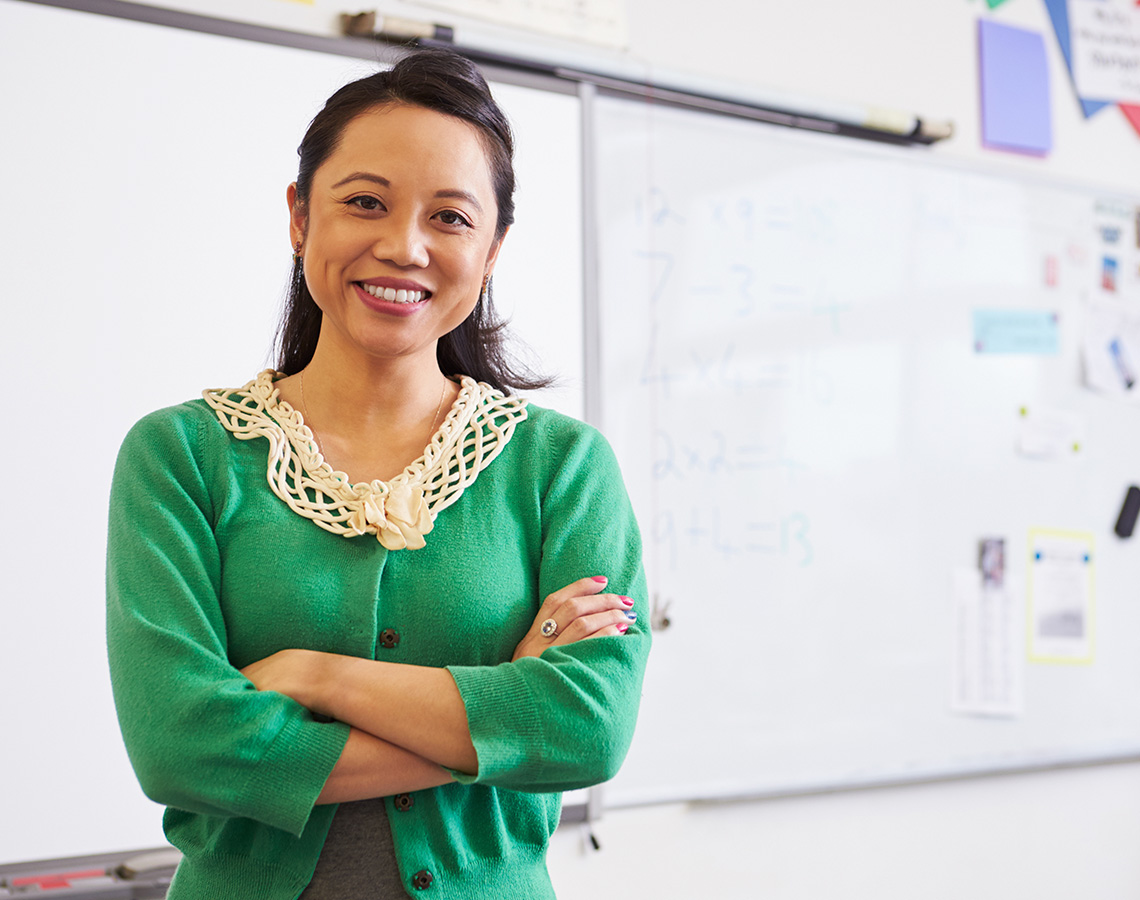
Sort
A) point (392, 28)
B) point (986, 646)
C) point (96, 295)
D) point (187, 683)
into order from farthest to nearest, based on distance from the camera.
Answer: point (986, 646) → point (392, 28) → point (96, 295) → point (187, 683)

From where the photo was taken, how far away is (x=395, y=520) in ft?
3.23

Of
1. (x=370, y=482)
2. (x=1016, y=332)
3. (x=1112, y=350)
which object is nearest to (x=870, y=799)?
(x=1016, y=332)

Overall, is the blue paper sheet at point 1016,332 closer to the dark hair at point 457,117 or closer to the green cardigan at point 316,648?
the dark hair at point 457,117

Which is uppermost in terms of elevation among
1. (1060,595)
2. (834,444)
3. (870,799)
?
(834,444)

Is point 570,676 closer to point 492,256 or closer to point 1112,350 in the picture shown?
point 492,256

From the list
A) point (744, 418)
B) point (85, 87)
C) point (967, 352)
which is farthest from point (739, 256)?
point (85, 87)

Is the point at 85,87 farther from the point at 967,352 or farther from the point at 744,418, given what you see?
the point at 967,352

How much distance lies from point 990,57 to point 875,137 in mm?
444

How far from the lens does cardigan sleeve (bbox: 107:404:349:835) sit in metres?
0.86

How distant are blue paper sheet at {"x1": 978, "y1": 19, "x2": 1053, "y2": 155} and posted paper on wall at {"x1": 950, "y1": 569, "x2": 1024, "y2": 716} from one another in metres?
1.07

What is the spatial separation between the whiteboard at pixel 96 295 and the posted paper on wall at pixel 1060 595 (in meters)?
1.85

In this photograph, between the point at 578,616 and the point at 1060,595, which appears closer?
the point at 578,616

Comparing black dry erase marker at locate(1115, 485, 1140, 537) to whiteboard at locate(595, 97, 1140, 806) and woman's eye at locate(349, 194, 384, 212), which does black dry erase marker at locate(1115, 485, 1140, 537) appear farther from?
woman's eye at locate(349, 194, 384, 212)

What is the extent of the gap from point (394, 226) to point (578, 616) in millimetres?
413
